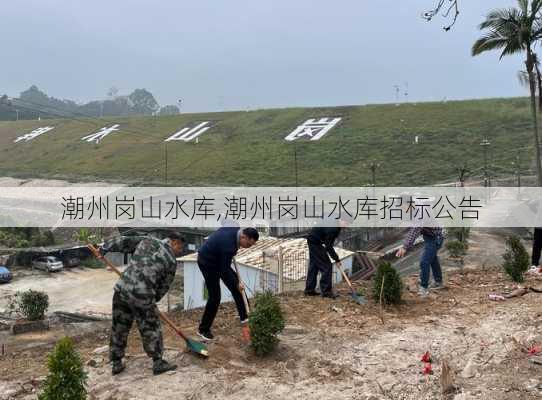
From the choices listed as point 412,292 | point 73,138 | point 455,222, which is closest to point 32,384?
point 412,292

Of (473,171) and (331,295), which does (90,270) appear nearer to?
(331,295)

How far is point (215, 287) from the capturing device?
572cm

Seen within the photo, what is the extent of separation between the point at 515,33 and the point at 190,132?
55221 millimetres

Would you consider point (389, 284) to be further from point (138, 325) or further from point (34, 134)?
point (34, 134)

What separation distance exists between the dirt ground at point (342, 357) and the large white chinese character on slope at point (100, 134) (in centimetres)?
6726

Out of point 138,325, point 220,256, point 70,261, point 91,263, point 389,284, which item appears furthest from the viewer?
point 91,263

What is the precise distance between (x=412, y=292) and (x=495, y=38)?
8928mm

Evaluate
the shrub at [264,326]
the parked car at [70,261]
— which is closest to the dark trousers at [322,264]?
the shrub at [264,326]

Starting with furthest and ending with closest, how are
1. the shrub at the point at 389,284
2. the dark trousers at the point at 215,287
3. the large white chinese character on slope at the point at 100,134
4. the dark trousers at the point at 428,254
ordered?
the large white chinese character on slope at the point at 100,134 → the dark trousers at the point at 428,254 → the shrub at the point at 389,284 → the dark trousers at the point at 215,287

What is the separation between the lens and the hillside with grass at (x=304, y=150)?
140ft

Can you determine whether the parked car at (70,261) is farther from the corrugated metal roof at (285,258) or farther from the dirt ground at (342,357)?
the dirt ground at (342,357)

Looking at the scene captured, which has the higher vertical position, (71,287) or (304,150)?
(304,150)

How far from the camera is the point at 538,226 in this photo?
8312 mm

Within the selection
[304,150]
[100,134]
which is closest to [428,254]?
[304,150]
